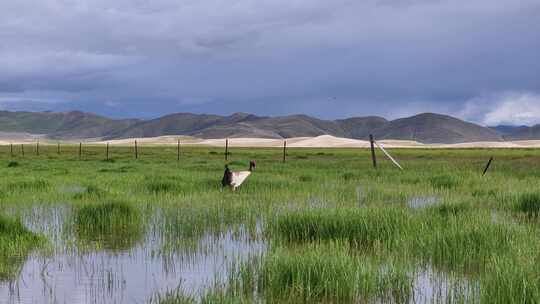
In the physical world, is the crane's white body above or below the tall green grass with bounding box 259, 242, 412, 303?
above

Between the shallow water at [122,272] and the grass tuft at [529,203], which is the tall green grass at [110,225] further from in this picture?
the grass tuft at [529,203]

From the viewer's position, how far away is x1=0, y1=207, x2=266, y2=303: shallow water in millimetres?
6547

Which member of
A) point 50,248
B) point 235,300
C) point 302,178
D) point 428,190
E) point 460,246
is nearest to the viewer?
point 235,300

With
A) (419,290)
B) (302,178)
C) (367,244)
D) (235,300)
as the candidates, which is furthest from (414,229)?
(302,178)

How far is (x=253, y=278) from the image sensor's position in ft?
22.3

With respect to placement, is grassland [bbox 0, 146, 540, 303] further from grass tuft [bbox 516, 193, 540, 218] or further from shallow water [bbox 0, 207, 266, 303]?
shallow water [bbox 0, 207, 266, 303]

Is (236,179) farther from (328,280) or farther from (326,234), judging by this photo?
(328,280)

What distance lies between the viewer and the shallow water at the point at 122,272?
6.55 m

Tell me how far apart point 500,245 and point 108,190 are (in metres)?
11.3

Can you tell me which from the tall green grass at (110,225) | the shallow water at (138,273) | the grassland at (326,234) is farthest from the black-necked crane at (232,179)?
the shallow water at (138,273)

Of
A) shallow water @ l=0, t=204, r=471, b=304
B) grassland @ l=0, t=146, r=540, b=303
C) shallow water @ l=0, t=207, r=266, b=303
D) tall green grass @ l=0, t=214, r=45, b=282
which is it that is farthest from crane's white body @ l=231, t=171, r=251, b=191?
tall green grass @ l=0, t=214, r=45, b=282

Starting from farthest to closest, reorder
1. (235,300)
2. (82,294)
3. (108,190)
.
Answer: (108,190), (82,294), (235,300)

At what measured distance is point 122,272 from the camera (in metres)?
7.61

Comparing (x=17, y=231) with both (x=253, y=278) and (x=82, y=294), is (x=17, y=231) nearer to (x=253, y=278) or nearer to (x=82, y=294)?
(x=82, y=294)
